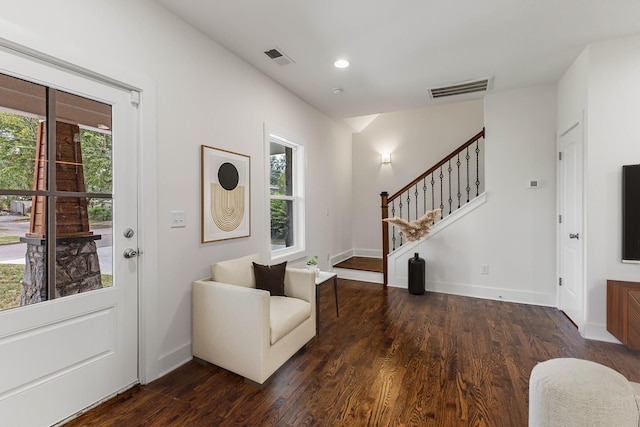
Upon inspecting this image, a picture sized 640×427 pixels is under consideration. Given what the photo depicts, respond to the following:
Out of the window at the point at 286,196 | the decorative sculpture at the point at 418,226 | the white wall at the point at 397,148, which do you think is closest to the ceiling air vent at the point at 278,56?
the window at the point at 286,196

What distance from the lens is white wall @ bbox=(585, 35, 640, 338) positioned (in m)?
2.72

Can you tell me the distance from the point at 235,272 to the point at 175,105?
4.82 ft

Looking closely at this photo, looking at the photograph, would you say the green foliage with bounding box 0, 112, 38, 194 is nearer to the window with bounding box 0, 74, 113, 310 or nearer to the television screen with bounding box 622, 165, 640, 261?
the window with bounding box 0, 74, 113, 310

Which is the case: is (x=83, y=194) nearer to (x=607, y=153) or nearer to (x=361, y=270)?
(x=361, y=270)

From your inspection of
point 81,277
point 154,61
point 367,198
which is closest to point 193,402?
point 81,277

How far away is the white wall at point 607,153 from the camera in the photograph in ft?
8.92

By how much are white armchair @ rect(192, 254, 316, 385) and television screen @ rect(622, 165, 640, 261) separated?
2905 mm

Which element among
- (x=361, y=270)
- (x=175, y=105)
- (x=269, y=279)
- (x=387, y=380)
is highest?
(x=175, y=105)

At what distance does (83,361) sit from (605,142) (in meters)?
4.56

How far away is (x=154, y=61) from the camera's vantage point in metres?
2.21

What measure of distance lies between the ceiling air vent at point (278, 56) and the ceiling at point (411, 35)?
5 centimetres

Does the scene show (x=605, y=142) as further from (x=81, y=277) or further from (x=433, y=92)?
(x=81, y=277)

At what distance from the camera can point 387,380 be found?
7.09 feet

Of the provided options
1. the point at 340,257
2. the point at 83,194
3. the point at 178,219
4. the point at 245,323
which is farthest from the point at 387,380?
the point at 340,257
